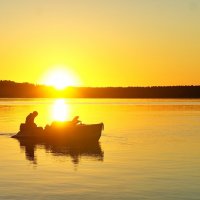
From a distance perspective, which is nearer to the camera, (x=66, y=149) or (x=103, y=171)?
(x=103, y=171)

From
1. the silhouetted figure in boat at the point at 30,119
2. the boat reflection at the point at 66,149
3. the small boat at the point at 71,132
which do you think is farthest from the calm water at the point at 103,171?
the silhouetted figure in boat at the point at 30,119

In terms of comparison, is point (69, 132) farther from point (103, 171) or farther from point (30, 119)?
point (103, 171)

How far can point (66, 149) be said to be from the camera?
3906 cm

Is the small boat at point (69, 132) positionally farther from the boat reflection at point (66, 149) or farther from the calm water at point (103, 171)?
the calm water at point (103, 171)

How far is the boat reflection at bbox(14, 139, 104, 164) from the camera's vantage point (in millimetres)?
33491

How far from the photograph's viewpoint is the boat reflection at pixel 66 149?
33491 millimetres

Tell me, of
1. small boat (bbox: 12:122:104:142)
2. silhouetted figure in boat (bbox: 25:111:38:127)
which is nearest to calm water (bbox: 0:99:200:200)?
small boat (bbox: 12:122:104:142)

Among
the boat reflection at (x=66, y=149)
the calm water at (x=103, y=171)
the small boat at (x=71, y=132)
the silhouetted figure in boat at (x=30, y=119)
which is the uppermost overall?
the silhouetted figure in boat at (x=30, y=119)

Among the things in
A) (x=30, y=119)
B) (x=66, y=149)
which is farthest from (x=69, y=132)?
(x=66, y=149)

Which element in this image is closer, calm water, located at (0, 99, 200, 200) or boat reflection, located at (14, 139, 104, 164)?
calm water, located at (0, 99, 200, 200)

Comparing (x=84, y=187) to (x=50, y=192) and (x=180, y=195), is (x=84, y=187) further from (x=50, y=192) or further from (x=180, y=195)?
(x=180, y=195)

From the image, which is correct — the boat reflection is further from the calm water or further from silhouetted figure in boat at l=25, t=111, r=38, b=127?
silhouetted figure in boat at l=25, t=111, r=38, b=127

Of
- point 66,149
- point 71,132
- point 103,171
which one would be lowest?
point 103,171

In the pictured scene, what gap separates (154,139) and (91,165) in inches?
684
